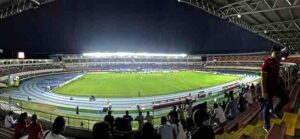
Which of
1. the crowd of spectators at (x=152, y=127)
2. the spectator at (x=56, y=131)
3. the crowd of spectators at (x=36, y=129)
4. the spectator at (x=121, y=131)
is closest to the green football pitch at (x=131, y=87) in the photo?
the crowd of spectators at (x=152, y=127)

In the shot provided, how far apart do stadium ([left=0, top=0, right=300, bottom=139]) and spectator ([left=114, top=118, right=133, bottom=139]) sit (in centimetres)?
2

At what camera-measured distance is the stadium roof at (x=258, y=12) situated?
17188 millimetres

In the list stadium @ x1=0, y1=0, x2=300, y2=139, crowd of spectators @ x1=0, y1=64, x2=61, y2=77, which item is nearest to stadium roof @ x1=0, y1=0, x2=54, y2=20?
stadium @ x1=0, y1=0, x2=300, y2=139

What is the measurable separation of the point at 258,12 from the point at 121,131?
14450mm

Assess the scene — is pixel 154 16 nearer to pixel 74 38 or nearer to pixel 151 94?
pixel 74 38

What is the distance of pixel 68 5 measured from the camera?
53656mm

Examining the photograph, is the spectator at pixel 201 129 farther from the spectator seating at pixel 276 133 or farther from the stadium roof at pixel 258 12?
the stadium roof at pixel 258 12

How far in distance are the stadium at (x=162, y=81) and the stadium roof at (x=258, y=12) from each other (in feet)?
0.24

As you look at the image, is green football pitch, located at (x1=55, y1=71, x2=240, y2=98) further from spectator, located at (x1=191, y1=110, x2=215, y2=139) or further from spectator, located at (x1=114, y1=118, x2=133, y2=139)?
spectator, located at (x1=191, y1=110, x2=215, y2=139)

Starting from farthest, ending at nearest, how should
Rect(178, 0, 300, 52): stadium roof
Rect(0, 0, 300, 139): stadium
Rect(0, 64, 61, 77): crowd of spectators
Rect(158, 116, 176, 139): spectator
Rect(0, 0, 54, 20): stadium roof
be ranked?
Rect(0, 64, 61, 77): crowd of spectators
Rect(0, 0, 54, 20): stadium roof
Rect(178, 0, 300, 52): stadium roof
Rect(158, 116, 176, 139): spectator
Rect(0, 0, 300, 139): stadium

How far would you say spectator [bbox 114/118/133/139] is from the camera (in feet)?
21.4

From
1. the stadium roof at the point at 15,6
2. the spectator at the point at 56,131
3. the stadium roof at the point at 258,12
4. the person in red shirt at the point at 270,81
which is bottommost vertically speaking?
the spectator at the point at 56,131

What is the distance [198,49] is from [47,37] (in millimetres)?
25775

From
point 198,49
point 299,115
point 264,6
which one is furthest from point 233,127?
point 198,49
